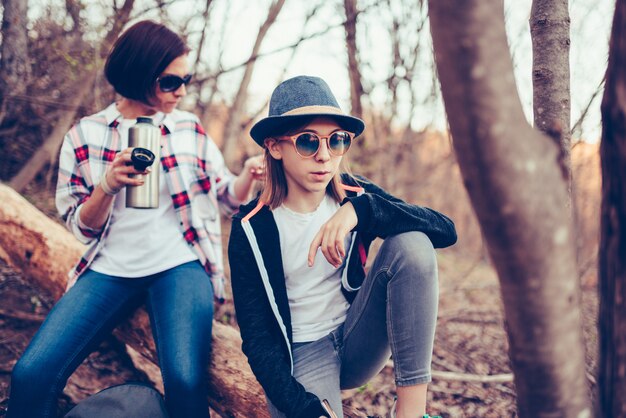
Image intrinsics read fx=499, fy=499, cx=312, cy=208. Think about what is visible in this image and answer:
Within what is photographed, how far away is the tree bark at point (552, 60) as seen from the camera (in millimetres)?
1769

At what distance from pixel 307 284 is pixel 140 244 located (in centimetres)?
90

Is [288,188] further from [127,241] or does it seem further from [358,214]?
[127,241]

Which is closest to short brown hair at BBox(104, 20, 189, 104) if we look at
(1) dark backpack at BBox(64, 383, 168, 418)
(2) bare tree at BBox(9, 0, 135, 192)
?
(1) dark backpack at BBox(64, 383, 168, 418)

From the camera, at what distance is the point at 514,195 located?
3.19ft

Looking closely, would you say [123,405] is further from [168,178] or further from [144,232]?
[168,178]

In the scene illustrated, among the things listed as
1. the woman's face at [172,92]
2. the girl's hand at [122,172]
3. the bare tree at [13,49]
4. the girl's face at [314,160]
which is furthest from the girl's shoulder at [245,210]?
the bare tree at [13,49]

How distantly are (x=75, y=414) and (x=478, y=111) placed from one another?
201 cm

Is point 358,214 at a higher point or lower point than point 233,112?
lower

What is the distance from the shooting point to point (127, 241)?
2.52 meters

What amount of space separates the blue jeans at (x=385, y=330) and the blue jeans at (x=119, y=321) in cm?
43

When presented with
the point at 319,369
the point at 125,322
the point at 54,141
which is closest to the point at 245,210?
the point at 319,369

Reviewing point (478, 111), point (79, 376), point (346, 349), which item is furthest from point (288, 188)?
point (79, 376)

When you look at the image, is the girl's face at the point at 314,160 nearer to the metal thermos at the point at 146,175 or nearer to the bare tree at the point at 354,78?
the metal thermos at the point at 146,175

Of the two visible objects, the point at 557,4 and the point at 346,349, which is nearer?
the point at 557,4
